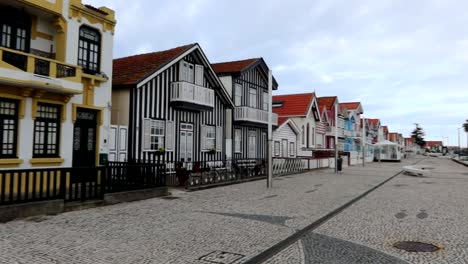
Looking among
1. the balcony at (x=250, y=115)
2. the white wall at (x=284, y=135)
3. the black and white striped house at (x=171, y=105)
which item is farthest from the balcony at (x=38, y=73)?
the white wall at (x=284, y=135)

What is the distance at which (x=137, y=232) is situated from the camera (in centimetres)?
753

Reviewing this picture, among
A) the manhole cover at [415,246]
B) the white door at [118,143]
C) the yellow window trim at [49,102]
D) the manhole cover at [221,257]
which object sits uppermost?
the yellow window trim at [49,102]

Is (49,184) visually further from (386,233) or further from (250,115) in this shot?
(250,115)

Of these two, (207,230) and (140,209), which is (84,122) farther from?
(207,230)

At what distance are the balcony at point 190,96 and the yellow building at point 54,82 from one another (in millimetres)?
4015

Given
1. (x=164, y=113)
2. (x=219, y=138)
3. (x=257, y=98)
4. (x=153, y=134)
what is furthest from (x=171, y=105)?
(x=257, y=98)

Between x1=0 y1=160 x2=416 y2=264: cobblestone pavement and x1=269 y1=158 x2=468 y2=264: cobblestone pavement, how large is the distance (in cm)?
21

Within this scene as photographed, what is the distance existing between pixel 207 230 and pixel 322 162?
83.1 ft

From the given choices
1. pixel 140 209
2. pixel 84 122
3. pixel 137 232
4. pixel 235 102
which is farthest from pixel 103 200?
pixel 235 102

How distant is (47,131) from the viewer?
12516 mm

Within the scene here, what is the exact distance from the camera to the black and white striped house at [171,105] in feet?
54.1

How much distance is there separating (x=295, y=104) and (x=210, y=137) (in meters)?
17.9

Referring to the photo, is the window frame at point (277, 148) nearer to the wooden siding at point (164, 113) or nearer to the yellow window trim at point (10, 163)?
the wooden siding at point (164, 113)

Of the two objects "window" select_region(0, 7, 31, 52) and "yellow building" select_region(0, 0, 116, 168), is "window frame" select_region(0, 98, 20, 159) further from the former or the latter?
"window" select_region(0, 7, 31, 52)
